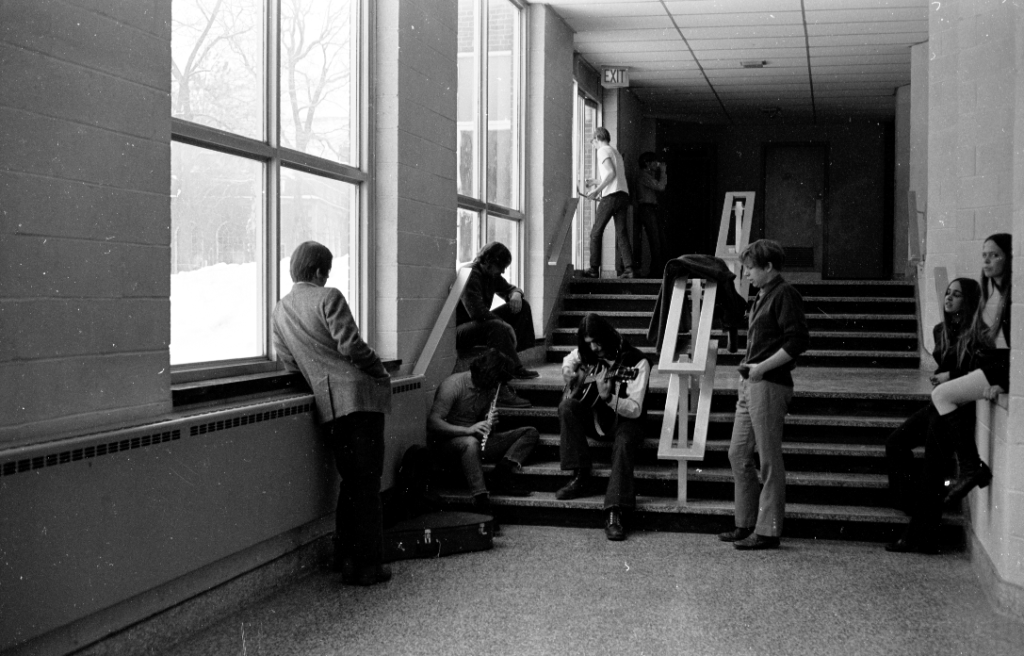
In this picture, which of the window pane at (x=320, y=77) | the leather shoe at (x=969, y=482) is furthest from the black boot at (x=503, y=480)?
the leather shoe at (x=969, y=482)

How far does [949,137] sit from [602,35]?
355 centimetres

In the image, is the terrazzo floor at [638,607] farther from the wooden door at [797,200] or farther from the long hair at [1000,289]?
the wooden door at [797,200]

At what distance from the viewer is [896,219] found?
13586 millimetres

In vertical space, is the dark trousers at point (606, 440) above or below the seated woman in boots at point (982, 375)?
below

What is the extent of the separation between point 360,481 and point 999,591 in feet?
8.81

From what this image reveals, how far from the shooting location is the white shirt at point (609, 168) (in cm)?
990

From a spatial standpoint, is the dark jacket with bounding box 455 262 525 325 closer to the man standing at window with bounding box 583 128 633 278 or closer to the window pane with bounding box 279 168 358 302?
the window pane with bounding box 279 168 358 302

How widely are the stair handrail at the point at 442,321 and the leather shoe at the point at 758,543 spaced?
2.05m

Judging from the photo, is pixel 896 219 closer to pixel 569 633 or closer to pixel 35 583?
pixel 569 633

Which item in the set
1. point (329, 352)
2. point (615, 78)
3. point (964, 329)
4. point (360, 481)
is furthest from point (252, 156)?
point (615, 78)

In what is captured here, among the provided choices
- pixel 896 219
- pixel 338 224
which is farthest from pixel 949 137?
pixel 896 219

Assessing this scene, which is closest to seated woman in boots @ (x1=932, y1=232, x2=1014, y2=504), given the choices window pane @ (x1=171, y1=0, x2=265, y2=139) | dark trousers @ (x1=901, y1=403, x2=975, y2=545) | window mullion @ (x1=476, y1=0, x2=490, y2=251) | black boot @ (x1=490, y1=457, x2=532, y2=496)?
dark trousers @ (x1=901, y1=403, x2=975, y2=545)

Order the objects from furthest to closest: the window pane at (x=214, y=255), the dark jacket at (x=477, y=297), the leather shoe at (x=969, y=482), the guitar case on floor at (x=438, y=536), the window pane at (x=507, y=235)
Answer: the window pane at (x=507, y=235) → the dark jacket at (x=477, y=297) → the guitar case on floor at (x=438, y=536) → the leather shoe at (x=969, y=482) → the window pane at (x=214, y=255)

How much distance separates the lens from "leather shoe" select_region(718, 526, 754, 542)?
5.35 m
